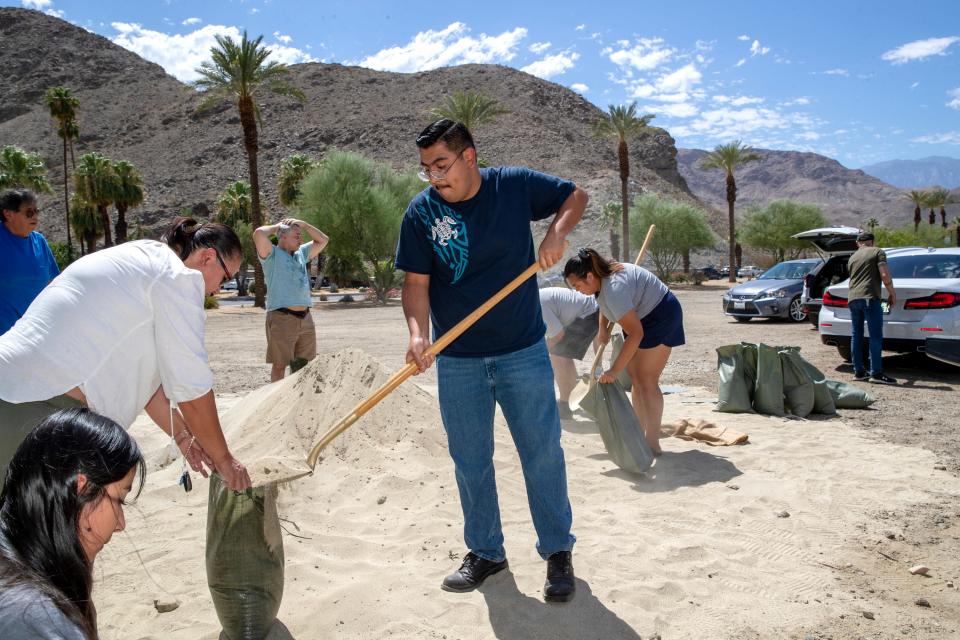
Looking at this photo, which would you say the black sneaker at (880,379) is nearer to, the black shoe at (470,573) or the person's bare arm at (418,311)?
the black shoe at (470,573)

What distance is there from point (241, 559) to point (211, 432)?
23.2 inches

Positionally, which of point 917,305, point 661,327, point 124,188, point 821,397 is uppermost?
point 124,188

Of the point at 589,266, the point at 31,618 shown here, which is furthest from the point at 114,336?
the point at 589,266

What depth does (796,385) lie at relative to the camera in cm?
611

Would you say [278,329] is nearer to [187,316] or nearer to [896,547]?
[187,316]

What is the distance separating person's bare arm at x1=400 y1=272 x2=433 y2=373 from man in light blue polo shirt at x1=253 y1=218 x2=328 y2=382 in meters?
3.16

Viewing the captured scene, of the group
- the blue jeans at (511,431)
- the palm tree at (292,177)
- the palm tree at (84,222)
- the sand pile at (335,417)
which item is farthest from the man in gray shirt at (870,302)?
the palm tree at (84,222)

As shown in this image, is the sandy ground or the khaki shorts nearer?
the sandy ground

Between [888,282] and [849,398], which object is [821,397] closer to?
[849,398]

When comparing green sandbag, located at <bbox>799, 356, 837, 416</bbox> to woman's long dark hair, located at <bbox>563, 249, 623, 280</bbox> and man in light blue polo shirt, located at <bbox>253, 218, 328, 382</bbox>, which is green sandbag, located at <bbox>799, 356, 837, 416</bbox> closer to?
woman's long dark hair, located at <bbox>563, 249, 623, 280</bbox>

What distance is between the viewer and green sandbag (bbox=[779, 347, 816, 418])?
605cm

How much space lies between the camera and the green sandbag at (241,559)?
2549mm

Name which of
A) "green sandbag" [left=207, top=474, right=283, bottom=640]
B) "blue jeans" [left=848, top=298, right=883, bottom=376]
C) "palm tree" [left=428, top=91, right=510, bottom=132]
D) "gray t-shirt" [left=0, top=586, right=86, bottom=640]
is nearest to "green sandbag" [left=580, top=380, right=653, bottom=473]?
"green sandbag" [left=207, top=474, right=283, bottom=640]

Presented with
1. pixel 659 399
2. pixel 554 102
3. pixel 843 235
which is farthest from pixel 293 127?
pixel 659 399
